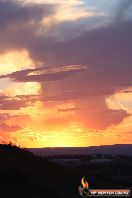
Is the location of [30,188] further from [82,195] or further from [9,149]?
[9,149]

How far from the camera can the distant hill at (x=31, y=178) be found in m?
36.5

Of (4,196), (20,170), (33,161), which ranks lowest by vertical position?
(4,196)

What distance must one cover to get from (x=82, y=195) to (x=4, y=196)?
217 inches

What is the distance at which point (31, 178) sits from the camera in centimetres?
4062

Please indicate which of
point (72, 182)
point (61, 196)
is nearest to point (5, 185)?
point (61, 196)

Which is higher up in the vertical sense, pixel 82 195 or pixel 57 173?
pixel 57 173

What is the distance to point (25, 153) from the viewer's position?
54.0m

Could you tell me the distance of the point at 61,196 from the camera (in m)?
38.4

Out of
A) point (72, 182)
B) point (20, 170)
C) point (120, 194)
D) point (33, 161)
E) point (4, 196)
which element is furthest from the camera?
point (33, 161)

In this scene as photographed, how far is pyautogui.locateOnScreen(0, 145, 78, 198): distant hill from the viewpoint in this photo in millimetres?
36469

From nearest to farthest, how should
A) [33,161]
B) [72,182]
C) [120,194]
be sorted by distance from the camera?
[120,194] < [72,182] < [33,161]

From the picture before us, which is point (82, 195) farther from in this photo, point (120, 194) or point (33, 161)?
point (33, 161)

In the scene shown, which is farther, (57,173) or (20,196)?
(57,173)

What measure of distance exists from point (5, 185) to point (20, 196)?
1.82 metres
